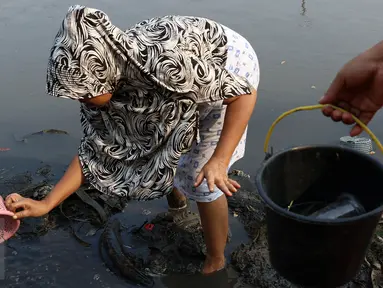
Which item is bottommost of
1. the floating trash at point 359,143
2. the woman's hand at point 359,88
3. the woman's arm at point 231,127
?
the floating trash at point 359,143

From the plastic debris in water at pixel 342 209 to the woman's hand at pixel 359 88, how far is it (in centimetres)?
28

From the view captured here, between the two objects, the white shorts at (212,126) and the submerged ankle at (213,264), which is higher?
the white shorts at (212,126)

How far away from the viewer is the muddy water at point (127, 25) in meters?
2.95

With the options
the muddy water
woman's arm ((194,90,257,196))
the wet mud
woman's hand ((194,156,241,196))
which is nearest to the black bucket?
woman's hand ((194,156,241,196))

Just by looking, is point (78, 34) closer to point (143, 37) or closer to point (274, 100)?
point (143, 37)

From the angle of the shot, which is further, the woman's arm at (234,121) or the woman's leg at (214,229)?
the woman's leg at (214,229)

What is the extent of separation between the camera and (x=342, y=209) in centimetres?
201

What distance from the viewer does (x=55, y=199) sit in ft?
7.92

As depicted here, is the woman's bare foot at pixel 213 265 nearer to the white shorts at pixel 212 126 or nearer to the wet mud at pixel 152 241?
the wet mud at pixel 152 241

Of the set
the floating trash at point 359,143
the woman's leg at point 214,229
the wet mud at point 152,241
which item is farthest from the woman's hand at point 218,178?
the floating trash at point 359,143

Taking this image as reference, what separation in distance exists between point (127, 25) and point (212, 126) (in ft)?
12.5

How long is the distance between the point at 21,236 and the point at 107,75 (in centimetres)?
153

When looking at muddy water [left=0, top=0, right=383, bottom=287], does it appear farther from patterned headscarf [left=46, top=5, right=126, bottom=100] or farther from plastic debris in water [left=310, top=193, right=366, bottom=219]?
patterned headscarf [left=46, top=5, right=126, bottom=100]

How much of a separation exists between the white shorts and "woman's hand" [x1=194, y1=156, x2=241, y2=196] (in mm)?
343
